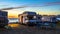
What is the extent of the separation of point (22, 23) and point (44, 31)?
1.62 feet

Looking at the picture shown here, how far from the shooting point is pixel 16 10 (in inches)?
106

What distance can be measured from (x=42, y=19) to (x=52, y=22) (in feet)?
0.72

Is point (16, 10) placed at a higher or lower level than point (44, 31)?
higher

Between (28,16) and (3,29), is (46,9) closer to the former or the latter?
(28,16)

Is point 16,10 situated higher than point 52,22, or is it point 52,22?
point 16,10

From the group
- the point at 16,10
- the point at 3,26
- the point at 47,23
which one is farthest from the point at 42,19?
the point at 3,26

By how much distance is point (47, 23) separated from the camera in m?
2.78

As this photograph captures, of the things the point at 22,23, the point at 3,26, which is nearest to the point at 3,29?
the point at 3,26

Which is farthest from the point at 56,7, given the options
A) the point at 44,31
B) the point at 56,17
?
the point at 44,31

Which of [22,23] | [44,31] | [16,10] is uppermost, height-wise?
[16,10]

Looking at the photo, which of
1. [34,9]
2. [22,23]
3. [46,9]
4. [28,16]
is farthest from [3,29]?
[46,9]

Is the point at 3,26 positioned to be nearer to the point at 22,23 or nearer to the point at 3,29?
the point at 3,29

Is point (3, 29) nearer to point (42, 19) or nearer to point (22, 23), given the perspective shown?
point (22, 23)

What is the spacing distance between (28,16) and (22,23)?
0.61 feet
